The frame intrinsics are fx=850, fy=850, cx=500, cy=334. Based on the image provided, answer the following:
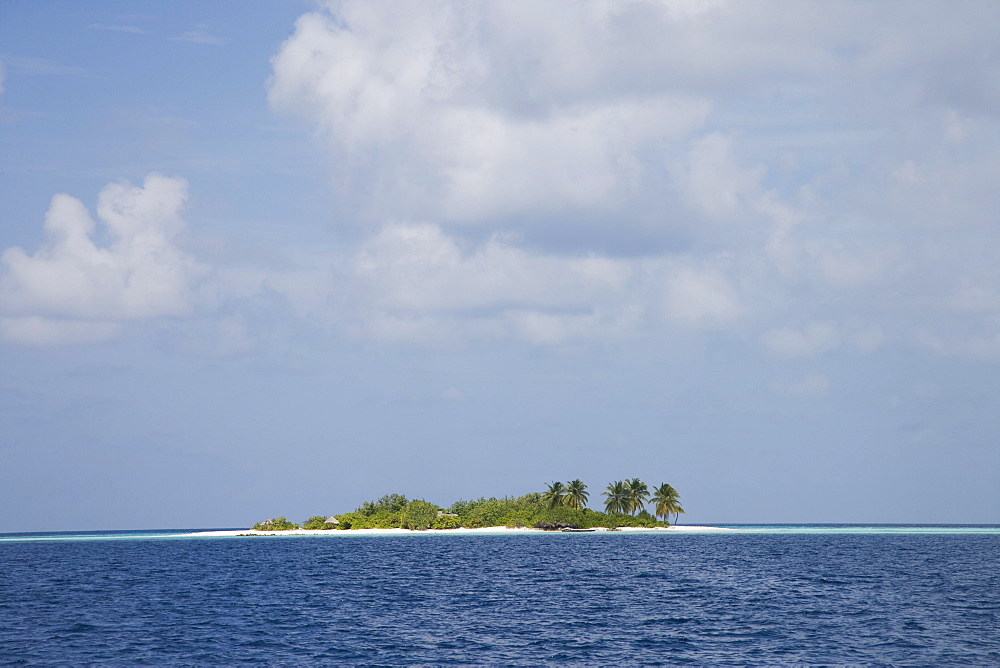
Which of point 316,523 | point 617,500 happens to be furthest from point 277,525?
point 617,500

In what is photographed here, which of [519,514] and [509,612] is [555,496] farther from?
[509,612]

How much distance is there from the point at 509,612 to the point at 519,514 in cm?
13032

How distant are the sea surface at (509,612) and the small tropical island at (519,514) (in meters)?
80.0

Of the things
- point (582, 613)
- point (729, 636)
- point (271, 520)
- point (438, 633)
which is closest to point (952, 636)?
point (729, 636)

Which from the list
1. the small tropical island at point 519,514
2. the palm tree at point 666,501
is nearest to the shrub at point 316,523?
the small tropical island at point 519,514

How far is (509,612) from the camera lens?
179 ft

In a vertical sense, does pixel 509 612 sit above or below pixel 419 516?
below

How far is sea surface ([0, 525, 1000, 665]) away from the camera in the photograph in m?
40.9

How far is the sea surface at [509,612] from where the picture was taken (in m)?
40.9

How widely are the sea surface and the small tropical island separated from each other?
7995 centimetres

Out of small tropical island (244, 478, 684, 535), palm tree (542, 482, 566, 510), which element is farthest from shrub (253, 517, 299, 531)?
palm tree (542, 482, 566, 510)

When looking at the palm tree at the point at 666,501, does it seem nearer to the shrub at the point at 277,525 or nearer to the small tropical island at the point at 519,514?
the small tropical island at the point at 519,514

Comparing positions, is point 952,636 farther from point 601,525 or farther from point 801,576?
point 601,525

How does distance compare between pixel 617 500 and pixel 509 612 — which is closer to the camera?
pixel 509 612
